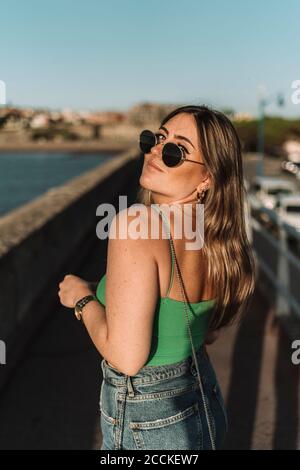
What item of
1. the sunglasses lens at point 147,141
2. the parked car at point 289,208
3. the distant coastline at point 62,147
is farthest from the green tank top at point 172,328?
the distant coastline at point 62,147

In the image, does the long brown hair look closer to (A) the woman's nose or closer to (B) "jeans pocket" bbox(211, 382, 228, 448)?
(A) the woman's nose

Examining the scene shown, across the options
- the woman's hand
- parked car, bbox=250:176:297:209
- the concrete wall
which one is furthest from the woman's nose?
parked car, bbox=250:176:297:209

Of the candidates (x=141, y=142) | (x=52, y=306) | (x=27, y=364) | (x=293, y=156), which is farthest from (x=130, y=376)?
(x=293, y=156)

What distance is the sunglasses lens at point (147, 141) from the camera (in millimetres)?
1836

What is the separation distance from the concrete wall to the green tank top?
8.66 feet

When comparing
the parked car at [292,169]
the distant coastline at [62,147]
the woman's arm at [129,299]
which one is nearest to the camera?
the woman's arm at [129,299]

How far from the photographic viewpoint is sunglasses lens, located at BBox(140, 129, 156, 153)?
6.02ft

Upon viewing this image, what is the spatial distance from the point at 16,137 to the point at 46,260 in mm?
113346

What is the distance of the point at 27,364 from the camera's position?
4641mm

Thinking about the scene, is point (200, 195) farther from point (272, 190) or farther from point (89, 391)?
point (272, 190)

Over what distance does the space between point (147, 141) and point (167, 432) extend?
859 millimetres

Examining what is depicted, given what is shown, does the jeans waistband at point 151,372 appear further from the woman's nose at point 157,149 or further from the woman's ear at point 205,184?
the woman's nose at point 157,149

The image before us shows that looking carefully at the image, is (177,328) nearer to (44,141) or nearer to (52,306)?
(52,306)

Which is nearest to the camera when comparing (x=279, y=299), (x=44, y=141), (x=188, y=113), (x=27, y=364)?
(x=188, y=113)
